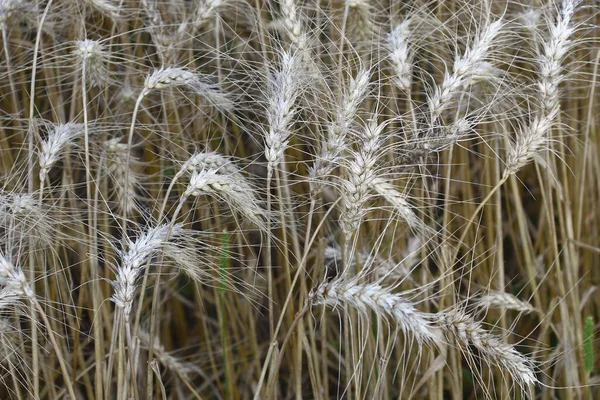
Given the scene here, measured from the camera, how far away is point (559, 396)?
1.66 m

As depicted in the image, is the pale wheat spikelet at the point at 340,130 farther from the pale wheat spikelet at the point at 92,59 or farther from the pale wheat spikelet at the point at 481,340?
the pale wheat spikelet at the point at 92,59

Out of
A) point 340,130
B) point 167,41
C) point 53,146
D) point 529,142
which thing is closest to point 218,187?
point 340,130

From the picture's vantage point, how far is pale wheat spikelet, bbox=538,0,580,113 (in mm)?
1216

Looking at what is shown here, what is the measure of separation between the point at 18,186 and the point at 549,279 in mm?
1269

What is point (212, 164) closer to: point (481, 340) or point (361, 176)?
point (361, 176)

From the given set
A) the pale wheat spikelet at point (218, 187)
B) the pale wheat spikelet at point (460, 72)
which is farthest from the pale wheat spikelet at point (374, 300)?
the pale wheat spikelet at point (460, 72)

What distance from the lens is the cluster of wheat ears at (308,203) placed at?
1.17 meters

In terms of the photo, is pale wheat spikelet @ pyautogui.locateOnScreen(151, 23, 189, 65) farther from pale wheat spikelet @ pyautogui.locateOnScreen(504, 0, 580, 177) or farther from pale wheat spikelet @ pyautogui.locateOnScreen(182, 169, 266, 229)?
pale wheat spikelet @ pyautogui.locateOnScreen(504, 0, 580, 177)

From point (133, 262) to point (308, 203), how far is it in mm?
510

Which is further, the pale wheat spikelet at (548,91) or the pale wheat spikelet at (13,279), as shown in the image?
the pale wheat spikelet at (548,91)

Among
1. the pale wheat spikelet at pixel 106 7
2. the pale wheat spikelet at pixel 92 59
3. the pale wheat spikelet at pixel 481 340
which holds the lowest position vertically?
the pale wheat spikelet at pixel 481 340

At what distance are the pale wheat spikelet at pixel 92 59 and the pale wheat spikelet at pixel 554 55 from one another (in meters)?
0.86

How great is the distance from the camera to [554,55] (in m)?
1.22

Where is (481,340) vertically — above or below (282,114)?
below
